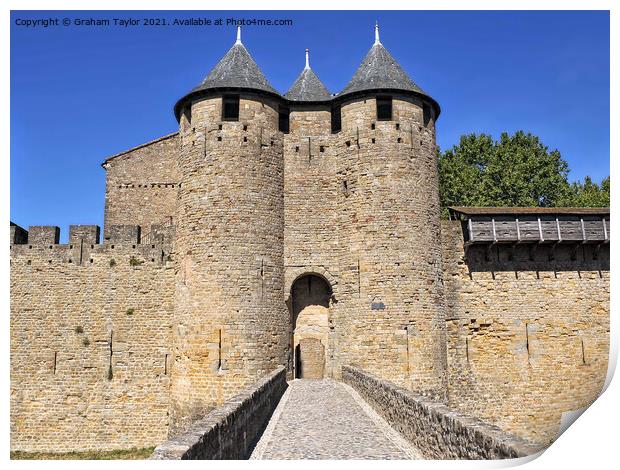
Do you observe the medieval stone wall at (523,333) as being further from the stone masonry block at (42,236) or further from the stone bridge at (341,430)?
the stone masonry block at (42,236)

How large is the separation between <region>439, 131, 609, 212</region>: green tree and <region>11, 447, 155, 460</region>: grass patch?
17407 millimetres

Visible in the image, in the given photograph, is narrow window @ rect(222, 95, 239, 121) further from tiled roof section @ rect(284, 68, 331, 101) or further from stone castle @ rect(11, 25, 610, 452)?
tiled roof section @ rect(284, 68, 331, 101)

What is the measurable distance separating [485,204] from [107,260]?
1676 centimetres

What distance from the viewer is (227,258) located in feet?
47.7

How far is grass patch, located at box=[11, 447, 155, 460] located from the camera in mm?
14555

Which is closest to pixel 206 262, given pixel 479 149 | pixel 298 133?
pixel 298 133

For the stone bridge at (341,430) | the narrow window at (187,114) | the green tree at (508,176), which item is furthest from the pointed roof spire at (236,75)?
the green tree at (508,176)

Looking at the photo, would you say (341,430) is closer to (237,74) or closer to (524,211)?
(524,211)

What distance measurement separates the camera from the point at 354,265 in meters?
15.1

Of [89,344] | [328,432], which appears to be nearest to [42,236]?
[89,344]

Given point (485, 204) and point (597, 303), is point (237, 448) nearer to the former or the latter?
point (597, 303)

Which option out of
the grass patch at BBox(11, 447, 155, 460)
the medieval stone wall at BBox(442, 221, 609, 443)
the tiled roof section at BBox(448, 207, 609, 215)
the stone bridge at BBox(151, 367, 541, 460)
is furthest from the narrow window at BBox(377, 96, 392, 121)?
the grass patch at BBox(11, 447, 155, 460)

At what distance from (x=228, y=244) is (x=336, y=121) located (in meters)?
5.30

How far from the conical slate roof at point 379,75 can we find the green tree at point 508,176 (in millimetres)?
10656
